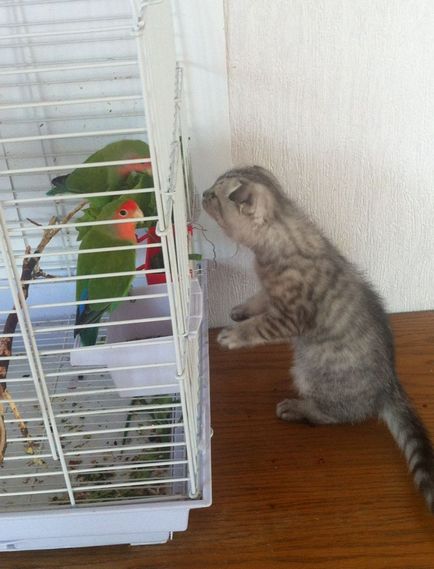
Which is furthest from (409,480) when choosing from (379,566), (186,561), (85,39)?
(85,39)

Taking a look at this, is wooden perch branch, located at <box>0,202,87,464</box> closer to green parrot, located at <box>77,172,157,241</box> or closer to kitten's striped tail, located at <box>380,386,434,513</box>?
green parrot, located at <box>77,172,157,241</box>

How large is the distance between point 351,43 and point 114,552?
66 cm

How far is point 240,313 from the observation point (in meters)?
0.90

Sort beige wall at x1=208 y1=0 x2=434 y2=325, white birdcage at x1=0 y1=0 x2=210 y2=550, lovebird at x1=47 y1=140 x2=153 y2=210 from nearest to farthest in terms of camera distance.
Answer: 1. white birdcage at x1=0 y1=0 x2=210 y2=550
2. lovebird at x1=47 y1=140 x2=153 y2=210
3. beige wall at x1=208 y1=0 x2=434 y2=325

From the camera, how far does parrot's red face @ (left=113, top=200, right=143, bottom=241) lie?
0.56 m

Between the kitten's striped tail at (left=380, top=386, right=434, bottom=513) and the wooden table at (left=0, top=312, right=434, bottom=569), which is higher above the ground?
the kitten's striped tail at (left=380, top=386, right=434, bottom=513)

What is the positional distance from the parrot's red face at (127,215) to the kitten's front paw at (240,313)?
0.34 meters

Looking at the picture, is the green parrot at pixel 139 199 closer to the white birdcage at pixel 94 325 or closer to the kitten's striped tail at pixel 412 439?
the white birdcage at pixel 94 325

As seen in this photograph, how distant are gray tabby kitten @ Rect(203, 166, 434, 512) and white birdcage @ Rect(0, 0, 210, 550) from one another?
8 centimetres

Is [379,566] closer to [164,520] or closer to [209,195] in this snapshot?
[164,520]

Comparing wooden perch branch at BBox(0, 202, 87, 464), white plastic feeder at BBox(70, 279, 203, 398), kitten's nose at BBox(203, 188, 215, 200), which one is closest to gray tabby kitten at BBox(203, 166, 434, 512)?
kitten's nose at BBox(203, 188, 215, 200)

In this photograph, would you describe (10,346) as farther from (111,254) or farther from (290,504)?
(290,504)

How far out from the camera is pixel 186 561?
622 mm

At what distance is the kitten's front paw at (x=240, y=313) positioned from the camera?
0.89m
